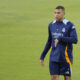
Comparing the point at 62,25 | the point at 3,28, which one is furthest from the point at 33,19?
the point at 62,25

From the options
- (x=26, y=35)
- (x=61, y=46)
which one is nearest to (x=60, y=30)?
(x=61, y=46)

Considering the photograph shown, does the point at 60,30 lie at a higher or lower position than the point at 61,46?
higher

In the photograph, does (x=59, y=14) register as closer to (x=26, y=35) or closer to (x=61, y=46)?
(x=61, y=46)

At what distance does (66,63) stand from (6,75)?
8.97ft

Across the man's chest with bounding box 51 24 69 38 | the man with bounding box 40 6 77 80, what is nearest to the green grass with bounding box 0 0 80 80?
Answer: the man with bounding box 40 6 77 80

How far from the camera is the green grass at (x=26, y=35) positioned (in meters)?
9.16

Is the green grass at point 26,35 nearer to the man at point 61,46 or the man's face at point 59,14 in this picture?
the man at point 61,46

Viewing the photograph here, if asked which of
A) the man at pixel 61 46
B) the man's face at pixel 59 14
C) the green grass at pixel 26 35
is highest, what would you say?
the man's face at pixel 59 14

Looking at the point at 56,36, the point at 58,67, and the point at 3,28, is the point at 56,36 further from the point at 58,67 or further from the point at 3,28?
the point at 3,28

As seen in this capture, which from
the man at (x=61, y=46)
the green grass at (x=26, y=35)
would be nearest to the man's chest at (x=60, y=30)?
the man at (x=61, y=46)

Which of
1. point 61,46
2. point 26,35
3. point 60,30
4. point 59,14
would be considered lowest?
point 26,35

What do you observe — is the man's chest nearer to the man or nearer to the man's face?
the man

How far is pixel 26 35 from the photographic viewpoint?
12508 mm

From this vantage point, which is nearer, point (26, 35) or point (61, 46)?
point (61, 46)
